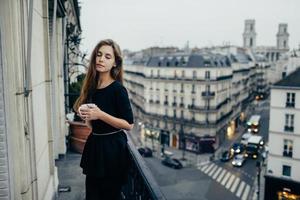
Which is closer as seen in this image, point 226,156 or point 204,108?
point 226,156

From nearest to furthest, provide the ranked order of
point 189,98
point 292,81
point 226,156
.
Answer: point 292,81 < point 226,156 < point 189,98

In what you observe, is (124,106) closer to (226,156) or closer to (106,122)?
(106,122)

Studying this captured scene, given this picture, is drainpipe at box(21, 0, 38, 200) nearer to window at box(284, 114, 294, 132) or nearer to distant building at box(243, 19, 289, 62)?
window at box(284, 114, 294, 132)

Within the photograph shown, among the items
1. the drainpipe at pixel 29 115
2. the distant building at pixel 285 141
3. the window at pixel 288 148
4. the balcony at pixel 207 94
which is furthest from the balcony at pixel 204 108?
the drainpipe at pixel 29 115

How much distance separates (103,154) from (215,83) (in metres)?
36.0

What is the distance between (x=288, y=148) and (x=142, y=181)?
20.9 metres

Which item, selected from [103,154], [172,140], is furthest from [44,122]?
[172,140]

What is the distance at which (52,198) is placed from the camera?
15.0ft

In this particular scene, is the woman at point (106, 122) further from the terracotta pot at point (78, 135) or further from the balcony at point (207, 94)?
the balcony at point (207, 94)

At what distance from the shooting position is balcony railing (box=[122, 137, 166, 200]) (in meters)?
2.39

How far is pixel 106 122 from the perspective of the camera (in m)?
2.79

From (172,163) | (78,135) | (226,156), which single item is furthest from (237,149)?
(78,135)

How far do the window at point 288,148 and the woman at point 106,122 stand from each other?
20.8 meters

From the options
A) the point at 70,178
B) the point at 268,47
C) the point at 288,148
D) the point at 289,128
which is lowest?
the point at 288,148
